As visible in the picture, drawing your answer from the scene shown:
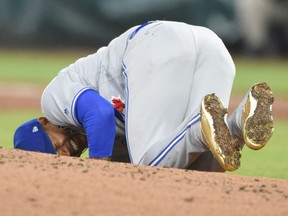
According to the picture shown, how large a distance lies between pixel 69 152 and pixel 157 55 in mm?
745

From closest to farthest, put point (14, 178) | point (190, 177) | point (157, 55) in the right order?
point (14, 178) → point (190, 177) → point (157, 55)

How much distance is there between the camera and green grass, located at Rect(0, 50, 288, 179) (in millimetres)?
6316

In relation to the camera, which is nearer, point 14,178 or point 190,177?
point 14,178

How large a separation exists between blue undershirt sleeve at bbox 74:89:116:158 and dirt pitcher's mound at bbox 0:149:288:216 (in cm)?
39

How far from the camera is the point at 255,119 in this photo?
159 inches

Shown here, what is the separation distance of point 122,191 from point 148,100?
3.64ft

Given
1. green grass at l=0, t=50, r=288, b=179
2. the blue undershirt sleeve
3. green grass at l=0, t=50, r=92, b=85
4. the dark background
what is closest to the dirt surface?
the blue undershirt sleeve

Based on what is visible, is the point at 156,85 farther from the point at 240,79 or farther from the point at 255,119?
the point at 240,79

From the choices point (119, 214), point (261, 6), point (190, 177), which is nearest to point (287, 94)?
point (261, 6)

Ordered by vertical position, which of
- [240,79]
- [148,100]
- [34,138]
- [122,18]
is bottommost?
[240,79]

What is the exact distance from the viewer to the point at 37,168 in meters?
3.79

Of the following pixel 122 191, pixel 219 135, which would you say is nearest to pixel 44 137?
pixel 219 135

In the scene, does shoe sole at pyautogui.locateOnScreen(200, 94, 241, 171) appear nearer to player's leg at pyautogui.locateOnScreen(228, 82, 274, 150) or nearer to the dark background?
player's leg at pyautogui.locateOnScreen(228, 82, 274, 150)

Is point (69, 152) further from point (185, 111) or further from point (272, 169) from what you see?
point (272, 169)
